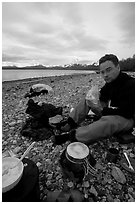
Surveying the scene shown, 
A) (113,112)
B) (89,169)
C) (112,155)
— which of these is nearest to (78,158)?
(89,169)

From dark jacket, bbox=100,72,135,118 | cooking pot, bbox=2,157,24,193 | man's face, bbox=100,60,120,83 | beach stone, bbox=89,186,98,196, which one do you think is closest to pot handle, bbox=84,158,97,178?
beach stone, bbox=89,186,98,196

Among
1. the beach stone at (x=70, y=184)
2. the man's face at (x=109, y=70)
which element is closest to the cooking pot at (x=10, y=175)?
the beach stone at (x=70, y=184)

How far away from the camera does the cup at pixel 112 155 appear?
2110mm

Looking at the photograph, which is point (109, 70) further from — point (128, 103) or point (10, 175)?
point (10, 175)

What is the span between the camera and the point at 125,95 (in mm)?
2486

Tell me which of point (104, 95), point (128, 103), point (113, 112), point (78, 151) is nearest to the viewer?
point (78, 151)

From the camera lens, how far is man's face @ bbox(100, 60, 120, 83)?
2.51m

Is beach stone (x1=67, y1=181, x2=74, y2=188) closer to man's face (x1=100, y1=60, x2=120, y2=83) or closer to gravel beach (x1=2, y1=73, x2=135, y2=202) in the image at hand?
gravel beach (x1=2, y1=73, x2=135, y2=202)

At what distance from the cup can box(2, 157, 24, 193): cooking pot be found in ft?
4.63

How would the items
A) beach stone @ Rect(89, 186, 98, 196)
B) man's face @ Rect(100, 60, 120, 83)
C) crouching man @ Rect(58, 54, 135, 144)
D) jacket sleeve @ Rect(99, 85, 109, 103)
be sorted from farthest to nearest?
jacket sleeve @ Rect(99, 85, 109, 103)
man's face @ Rect(100, 60, 120, 83)
crouching man @ Rect(58, 54, 135, 144)
beach stone @ Rect(89, 186, 98, 196)

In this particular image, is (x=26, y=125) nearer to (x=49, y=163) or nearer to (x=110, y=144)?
(x=49, y=163)

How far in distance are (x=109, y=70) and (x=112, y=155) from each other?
1.53 m

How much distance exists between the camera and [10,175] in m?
1.26

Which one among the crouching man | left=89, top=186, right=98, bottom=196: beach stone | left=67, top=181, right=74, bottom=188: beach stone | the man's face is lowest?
left=89, top=186, right=98, bottom=196: beach stone
